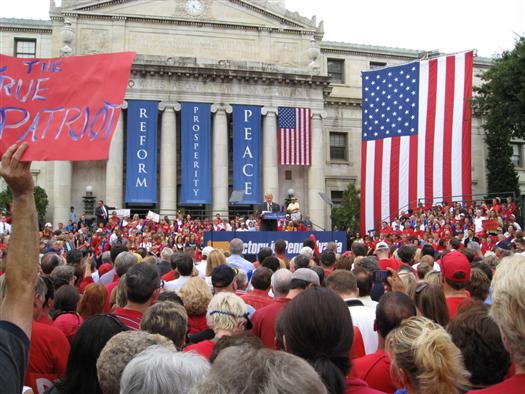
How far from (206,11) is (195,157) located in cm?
1129

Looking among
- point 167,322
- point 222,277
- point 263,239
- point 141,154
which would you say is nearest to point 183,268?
point 222,277

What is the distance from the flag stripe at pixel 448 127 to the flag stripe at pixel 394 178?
2.57 metres

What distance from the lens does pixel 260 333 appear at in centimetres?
583

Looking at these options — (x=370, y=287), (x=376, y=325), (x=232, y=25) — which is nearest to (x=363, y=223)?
(x=232, y=25)

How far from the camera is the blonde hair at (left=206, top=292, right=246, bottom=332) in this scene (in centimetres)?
509

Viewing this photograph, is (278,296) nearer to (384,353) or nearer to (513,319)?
(384,353)

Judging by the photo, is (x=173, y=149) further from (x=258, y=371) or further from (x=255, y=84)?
(x=258, y=371)

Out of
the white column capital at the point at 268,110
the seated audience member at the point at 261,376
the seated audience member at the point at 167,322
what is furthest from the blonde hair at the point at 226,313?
the white column capital at the point at 268,110

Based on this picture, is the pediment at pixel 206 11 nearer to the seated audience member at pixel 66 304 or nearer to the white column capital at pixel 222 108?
the white column capital at pixel 222 108

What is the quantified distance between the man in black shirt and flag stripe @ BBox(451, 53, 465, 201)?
28288mm

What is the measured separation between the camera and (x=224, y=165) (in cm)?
3728

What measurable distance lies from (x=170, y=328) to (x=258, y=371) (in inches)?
106

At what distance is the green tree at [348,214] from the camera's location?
38781mm

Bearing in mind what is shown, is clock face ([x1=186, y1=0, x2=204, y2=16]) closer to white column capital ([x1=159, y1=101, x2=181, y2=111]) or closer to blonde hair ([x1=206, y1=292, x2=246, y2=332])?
white column capital ([x1=159, y1=101, x2=181, y2=111])
